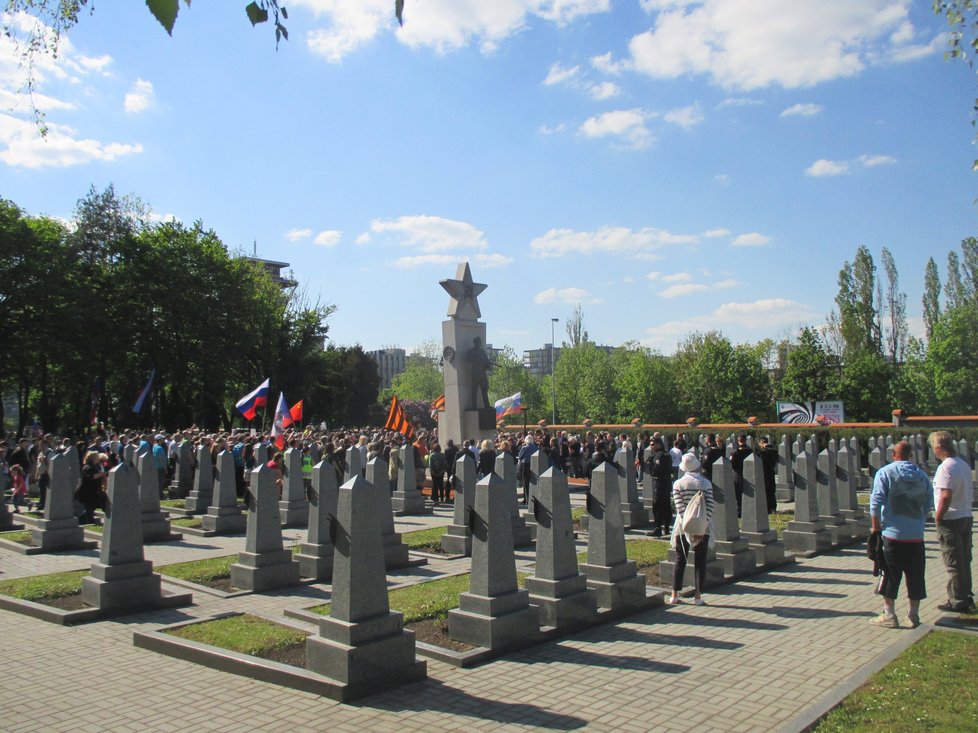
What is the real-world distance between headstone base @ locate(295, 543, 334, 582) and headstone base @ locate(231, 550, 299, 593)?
1.29 ft

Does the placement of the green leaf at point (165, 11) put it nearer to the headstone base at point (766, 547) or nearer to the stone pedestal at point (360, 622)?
the stone pedestal at point (360, 622)

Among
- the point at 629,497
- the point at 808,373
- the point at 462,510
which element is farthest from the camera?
the point at 808,373

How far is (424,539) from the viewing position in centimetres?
1545

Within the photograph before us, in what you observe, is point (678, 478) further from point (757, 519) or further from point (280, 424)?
point (280, 424)

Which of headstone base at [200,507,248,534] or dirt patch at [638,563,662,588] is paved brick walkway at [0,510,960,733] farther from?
headstone base at [200,507,248,534]

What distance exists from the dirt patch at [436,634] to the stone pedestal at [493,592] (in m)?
0.09

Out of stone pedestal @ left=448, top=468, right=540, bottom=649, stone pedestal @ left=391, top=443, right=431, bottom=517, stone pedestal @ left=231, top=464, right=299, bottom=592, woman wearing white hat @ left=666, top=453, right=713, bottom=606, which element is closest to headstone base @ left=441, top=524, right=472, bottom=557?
stone pedestal @ left=231, top=464, right=299, bottom=592

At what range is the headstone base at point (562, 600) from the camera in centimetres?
852

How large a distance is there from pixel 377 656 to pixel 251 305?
139 ft

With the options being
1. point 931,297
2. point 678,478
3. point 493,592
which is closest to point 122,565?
point 493,592

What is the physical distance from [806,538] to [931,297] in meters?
76.6

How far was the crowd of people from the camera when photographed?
28.4 ft

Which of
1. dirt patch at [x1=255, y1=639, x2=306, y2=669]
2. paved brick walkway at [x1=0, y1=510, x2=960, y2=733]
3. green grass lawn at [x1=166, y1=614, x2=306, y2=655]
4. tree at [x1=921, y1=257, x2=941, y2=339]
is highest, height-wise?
tree at [x1=921, y1=257, x2=941, y2=339]

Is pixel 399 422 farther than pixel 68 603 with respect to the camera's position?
Yes
